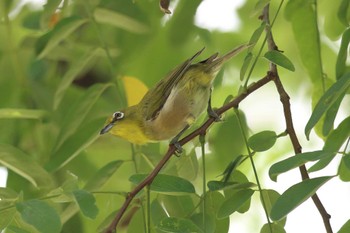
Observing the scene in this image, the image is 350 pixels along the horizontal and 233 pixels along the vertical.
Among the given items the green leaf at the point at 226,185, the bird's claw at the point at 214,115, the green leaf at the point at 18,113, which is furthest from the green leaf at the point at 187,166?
the green leaf at the point at 18,113

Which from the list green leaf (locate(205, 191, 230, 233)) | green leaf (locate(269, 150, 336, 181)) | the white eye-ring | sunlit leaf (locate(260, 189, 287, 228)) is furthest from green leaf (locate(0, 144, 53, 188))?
green leaf (locate(269, 150, 336, 181))

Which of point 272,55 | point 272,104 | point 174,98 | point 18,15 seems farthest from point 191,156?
point 18,15

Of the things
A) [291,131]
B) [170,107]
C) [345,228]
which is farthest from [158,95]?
[345,228]

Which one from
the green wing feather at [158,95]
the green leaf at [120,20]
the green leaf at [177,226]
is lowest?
the green leaf at [177,226]

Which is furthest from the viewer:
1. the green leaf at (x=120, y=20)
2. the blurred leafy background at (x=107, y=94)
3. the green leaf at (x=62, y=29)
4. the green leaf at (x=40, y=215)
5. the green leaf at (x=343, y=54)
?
the green leaf at (x=120, y=20)

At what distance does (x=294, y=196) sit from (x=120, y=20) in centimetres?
111

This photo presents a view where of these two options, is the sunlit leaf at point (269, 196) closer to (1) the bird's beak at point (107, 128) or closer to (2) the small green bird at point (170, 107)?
(2) the small green bird at point (170, 107)

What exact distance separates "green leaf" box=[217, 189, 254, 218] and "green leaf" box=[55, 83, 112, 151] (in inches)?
22.1

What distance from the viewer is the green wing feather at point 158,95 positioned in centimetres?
205

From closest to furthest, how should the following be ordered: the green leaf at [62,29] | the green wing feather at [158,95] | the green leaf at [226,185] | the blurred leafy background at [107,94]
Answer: the green leaf at [226,185] < the blurred leafy background at [107,94] < the green wing feather at [158,95] < the green leaf at [62,29]

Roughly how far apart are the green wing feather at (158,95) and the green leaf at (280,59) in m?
0.34

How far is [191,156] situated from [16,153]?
1.31ft

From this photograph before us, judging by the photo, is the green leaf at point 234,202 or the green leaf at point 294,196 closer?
the green leaf at point 294,196

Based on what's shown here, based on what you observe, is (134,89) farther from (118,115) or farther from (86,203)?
(86,203)
